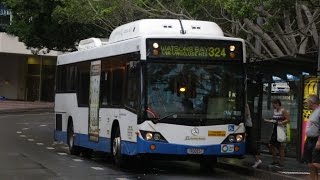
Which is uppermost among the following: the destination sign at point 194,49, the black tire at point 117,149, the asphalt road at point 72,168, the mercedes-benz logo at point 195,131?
the destination sign at point 194,49

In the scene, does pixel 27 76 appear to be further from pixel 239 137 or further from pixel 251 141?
pixel 239 137

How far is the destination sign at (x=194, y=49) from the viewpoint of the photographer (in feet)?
44.4

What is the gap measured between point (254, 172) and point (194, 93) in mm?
2309

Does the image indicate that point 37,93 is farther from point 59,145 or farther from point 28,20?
point 59,145

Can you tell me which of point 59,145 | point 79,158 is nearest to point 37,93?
point 59,145

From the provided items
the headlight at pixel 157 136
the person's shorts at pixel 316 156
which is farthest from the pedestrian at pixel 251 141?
the person's shorts at pixel 316 156

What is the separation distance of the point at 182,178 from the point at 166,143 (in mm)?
815

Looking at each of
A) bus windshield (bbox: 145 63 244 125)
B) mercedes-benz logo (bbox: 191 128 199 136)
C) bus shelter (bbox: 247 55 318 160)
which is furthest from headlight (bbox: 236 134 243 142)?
bus shelter (bbox: 247 55 318 160)

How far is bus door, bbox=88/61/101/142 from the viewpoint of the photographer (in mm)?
16406

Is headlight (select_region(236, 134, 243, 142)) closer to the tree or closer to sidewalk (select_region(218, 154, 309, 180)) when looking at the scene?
sidewalk (select_region(218, 154, 309, 180))

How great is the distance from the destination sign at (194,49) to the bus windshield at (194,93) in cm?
20

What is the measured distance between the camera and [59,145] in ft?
74.8

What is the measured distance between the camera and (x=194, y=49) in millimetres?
13688

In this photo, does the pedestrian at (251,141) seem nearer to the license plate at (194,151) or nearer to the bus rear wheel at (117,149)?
the license plate at (194,151)
